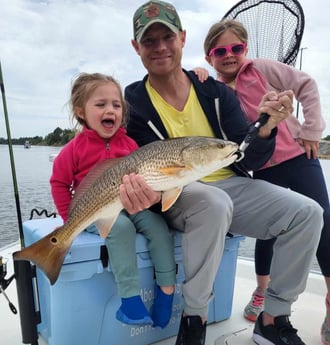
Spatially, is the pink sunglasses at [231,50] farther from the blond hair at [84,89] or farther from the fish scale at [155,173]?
the fish scale at [155,173]

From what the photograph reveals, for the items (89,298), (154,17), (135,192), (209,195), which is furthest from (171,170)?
(154,17)

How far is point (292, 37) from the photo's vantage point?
3330mm

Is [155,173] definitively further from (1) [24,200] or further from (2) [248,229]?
(1) [24,200]

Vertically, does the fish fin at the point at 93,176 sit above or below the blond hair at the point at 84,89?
below

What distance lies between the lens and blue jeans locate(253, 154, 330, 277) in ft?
7.77

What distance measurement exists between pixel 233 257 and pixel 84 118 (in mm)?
1430

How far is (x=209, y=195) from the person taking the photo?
2020 millimetres

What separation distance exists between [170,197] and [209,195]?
0.95ft

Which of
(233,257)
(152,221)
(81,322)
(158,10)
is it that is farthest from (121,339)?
(158,10)

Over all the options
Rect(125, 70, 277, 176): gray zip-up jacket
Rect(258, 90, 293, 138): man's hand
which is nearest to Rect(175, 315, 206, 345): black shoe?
Rect(125, 70, 277, 176): gray zip-up jacket

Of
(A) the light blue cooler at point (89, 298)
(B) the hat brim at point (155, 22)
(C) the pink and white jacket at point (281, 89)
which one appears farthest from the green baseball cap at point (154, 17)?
(A) the light blue cooler at point (89, 298)

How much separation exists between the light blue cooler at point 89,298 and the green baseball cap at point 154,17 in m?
1.30

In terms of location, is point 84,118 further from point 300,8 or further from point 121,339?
point 300,8

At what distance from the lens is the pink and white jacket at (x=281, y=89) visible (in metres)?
2.58
